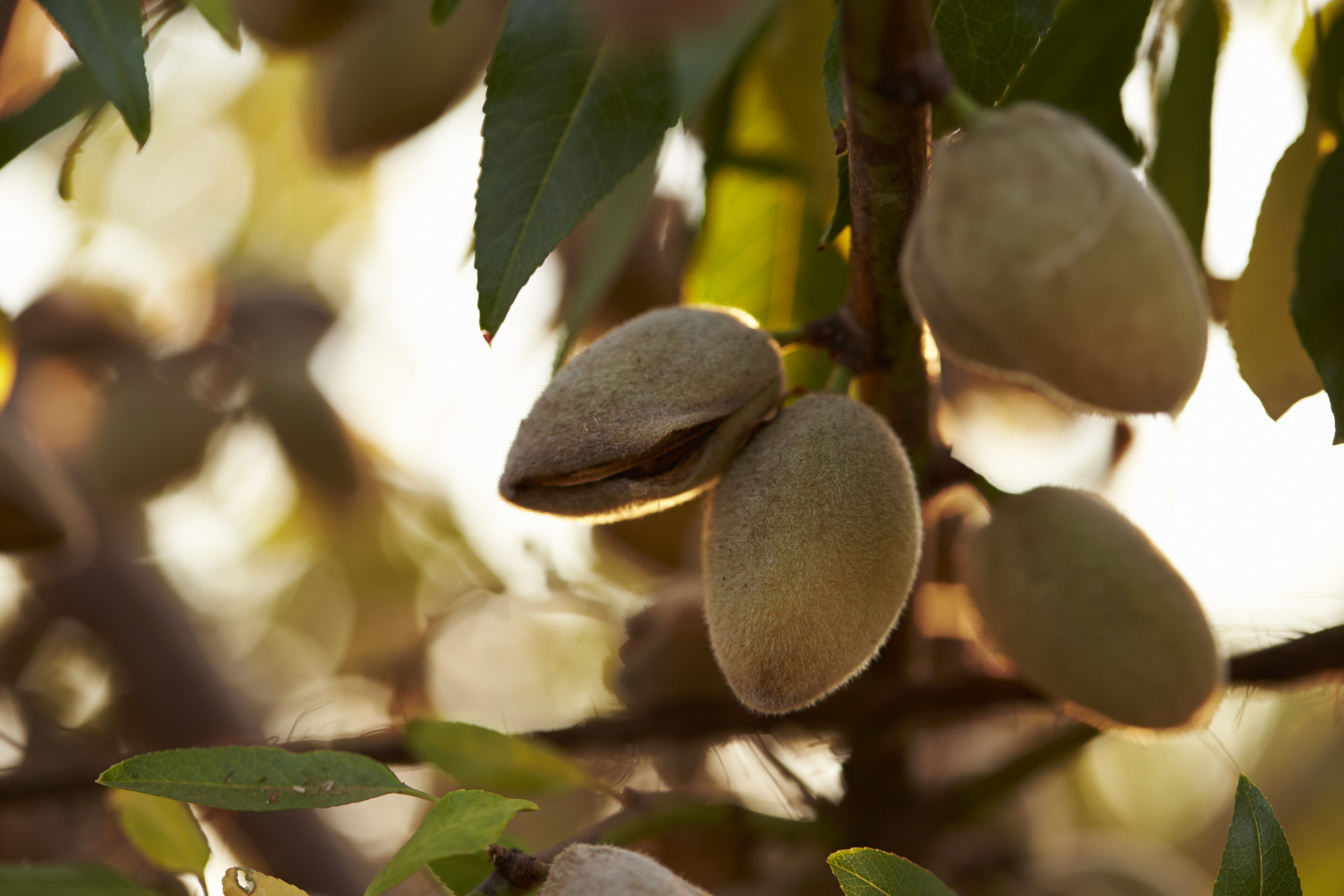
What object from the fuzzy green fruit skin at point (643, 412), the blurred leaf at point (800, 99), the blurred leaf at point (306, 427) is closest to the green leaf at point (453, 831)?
the fuzzy green fruit skin at point (643, 412)

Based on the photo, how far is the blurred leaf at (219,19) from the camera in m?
0.53

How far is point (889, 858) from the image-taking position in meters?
0.42

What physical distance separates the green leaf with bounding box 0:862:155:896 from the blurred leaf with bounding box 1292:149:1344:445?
0.58 metres

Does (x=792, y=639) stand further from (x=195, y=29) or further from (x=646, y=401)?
(x=195, y=29)

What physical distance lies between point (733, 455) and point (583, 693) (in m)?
0.62

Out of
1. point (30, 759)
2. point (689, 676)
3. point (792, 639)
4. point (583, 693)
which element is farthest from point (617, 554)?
point (792, 639)

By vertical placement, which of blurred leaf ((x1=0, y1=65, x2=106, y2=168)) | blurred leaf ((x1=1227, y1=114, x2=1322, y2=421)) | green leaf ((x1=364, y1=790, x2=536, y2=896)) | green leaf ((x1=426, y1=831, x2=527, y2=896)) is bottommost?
blurred leaf ((x1=1227, y1=114, x2=1322, y2=421))

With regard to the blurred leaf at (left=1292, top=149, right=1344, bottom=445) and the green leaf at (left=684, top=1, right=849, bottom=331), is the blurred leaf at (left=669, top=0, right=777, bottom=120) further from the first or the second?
the blurred leaf at (left=1292, top=149, right=1344, bottom=445)

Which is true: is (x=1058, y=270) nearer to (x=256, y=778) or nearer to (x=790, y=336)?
(x=790, y=336)

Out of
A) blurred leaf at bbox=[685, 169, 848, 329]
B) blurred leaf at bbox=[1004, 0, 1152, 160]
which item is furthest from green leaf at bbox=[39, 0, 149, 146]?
blurred leaf at bbox=[1004, 0, 1152, 160]

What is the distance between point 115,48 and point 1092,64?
58 cm

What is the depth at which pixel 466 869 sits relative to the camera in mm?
529

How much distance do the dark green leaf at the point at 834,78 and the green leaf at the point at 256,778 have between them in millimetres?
298

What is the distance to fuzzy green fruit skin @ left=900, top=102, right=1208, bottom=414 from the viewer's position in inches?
12.8
